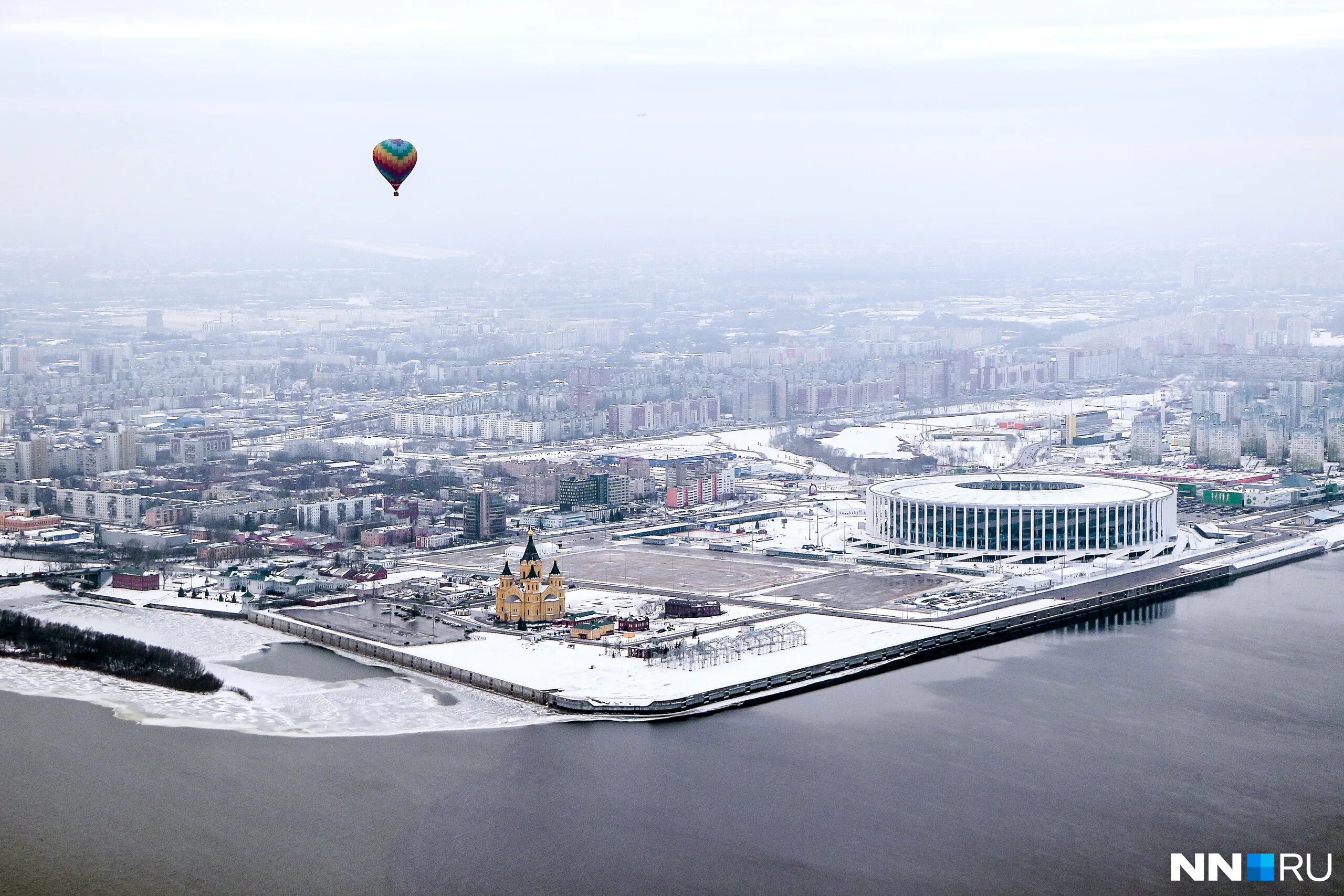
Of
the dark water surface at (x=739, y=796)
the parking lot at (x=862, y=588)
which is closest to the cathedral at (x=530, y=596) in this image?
the parking lot at (x=862, y=588)

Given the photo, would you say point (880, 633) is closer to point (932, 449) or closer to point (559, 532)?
point (559, 532)

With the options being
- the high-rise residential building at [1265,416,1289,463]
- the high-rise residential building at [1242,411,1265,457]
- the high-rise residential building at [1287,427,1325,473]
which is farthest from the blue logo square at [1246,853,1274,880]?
the high-rise residential building at [1242,411,1265,457]

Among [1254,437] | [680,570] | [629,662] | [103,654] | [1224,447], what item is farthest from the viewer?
[1254,437]

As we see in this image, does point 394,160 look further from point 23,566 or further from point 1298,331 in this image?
point 1298,331

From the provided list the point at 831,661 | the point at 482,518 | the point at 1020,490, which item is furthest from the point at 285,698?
the point at 1020,490

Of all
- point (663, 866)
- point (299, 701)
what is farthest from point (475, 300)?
point (663, 866)

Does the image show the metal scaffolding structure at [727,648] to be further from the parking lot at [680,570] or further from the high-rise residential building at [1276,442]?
the high-rise residential building at [1276,442]
